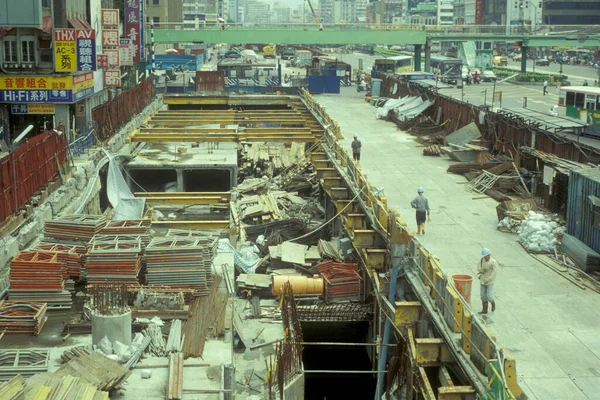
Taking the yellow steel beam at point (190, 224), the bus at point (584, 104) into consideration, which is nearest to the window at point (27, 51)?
the yellow steel beam at point (190, 224)

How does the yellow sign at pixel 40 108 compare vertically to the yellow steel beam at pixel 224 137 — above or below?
above

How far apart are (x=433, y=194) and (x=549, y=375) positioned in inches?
660

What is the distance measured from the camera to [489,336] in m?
14.8

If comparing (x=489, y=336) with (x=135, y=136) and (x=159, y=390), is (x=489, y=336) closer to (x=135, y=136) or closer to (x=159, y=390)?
(x=159, y=390)

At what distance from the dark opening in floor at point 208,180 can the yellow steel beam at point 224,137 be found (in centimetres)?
251

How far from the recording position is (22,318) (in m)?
18.9

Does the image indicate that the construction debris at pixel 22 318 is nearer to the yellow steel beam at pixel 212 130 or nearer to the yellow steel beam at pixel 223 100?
the yellow steel beam at pixel 212 130

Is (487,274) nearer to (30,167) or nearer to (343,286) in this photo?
(343,286)

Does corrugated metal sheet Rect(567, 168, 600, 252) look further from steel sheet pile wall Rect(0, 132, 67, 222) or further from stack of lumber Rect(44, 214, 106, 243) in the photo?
steel sheet pile wall Rect(0, 132, 67, 222)

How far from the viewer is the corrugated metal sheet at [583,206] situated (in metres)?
22.9

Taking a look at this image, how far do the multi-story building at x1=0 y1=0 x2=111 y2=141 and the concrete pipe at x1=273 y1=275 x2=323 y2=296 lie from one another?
16.1 metres

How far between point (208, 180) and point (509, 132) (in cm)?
1823

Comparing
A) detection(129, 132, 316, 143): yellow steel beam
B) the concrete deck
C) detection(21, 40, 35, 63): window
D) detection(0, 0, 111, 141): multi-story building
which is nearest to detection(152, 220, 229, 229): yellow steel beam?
the concrete deck

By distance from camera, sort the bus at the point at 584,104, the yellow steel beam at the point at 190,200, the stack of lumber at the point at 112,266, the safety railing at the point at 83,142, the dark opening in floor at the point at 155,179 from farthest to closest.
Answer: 1. the dark opening in floor at the point at 155,179
2. the bus at the point at 584,104
3. the yellow steel beam at the point at 190,200
4. the safety railing at the point at 83,142
5. the stack of lumber at the point at 112,266
